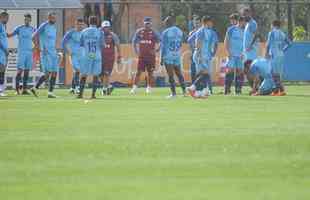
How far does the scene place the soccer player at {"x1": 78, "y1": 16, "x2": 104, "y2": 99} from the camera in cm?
2545

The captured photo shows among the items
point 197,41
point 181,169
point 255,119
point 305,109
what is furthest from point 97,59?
point 181,169

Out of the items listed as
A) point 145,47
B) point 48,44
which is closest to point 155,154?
point 48,44

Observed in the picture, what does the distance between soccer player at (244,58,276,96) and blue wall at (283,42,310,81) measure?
41.1ft

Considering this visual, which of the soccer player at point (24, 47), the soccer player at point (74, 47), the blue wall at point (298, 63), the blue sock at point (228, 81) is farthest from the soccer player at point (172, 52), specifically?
the blue wall at point (298, 63)

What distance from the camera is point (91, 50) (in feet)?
84.2

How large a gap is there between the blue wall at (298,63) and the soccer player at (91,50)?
16.4 m

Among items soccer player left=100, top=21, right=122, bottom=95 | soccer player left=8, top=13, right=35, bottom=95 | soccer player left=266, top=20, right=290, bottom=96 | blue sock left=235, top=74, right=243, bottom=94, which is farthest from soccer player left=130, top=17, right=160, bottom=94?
soccer player left=266, top=20, right=290, bottom=96

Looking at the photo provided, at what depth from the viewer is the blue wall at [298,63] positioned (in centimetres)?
4084

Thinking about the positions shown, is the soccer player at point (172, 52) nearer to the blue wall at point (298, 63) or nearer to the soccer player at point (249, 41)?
the soccer player at point (249, 41)

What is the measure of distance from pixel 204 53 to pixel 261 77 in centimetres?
299

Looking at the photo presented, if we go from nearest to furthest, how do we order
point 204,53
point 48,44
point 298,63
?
point 204,53 < point 48,44 < point 298,63

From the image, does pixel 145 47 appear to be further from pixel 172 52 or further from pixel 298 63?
pixel 298 63

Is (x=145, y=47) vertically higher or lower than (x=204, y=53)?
higher

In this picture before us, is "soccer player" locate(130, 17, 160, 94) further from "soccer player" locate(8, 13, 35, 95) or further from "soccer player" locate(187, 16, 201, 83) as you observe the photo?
"soccer player" locate(8, 13, 35, 95)
